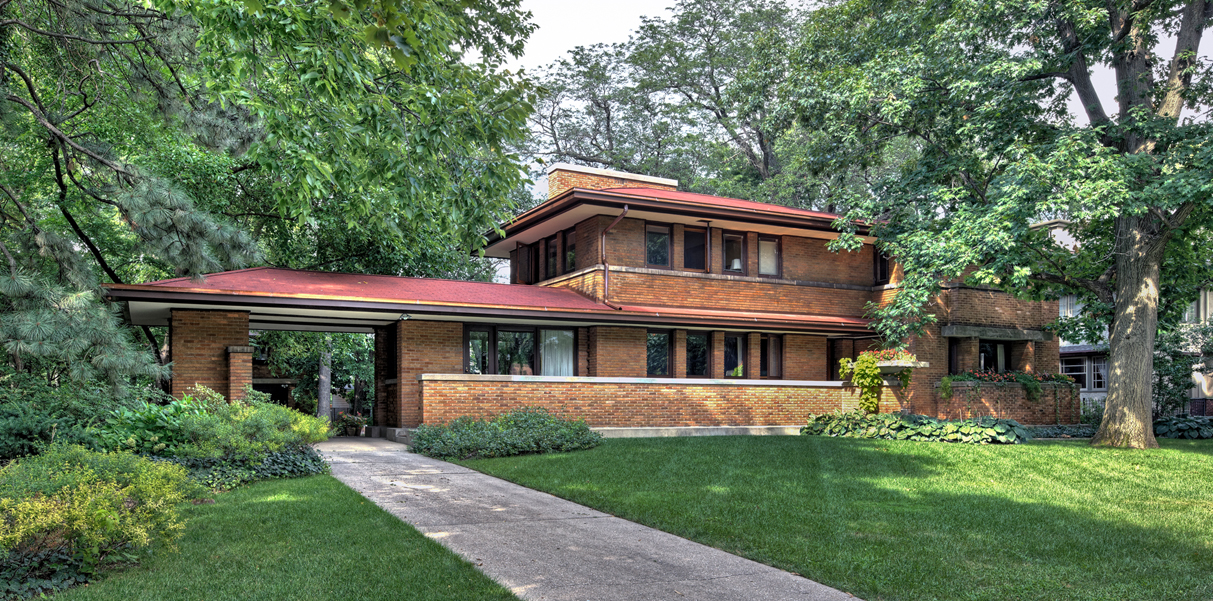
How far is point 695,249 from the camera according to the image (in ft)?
75.9

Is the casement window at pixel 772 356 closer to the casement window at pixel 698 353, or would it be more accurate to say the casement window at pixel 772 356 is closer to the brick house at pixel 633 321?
the brick house at pixel 633 321

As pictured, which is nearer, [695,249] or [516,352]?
[516,352]

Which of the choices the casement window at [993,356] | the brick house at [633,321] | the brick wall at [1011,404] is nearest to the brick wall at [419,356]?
the brick house at [633,321]

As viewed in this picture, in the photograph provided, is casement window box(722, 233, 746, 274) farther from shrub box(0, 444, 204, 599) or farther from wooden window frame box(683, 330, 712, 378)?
shrub box(0, 444, 204, 599)

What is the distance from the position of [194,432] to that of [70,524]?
18.8 feet

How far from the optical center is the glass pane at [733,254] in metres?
23.4

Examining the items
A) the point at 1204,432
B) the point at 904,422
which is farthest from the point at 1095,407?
the point at 904,422

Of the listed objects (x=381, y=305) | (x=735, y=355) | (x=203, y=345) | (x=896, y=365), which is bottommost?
(x=896, y=365)

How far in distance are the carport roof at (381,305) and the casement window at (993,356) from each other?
4.65m

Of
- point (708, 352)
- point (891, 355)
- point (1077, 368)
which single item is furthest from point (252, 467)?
point (1077, 368)

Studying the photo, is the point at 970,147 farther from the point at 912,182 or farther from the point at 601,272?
the point at 601,272

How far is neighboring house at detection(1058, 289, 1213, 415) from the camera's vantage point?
116ft

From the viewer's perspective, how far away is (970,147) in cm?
2048

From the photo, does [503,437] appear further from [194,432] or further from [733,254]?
[733,254]
